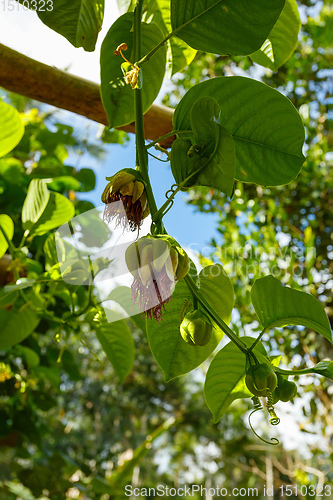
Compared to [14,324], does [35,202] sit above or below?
above

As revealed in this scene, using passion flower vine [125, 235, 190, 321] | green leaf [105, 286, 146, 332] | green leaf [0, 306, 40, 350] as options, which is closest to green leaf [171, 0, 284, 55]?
passion flower vine [125, 235, 190, 321]

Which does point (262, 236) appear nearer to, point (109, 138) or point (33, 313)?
point (109, 138)

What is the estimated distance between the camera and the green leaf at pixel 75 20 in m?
0.28

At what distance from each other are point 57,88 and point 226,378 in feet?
1.19

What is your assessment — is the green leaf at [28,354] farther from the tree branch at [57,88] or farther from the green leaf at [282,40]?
the green leaf at [282,40]

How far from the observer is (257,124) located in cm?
25

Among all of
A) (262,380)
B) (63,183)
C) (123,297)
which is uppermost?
(63,183)

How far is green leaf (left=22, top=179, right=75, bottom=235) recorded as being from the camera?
497mm

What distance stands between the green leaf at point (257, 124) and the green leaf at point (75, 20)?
93 millimetres

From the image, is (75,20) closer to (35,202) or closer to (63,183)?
(35,202)

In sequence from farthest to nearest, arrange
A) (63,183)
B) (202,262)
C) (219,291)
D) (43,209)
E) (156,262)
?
(202,262) < (63,183) < (43,209) < (219,291) < (156,262)

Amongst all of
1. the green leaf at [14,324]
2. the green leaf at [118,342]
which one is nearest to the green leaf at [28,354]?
the green leaf at [14,324]

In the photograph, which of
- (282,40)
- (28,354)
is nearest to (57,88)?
(282,40)

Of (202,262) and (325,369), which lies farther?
(202,262)
